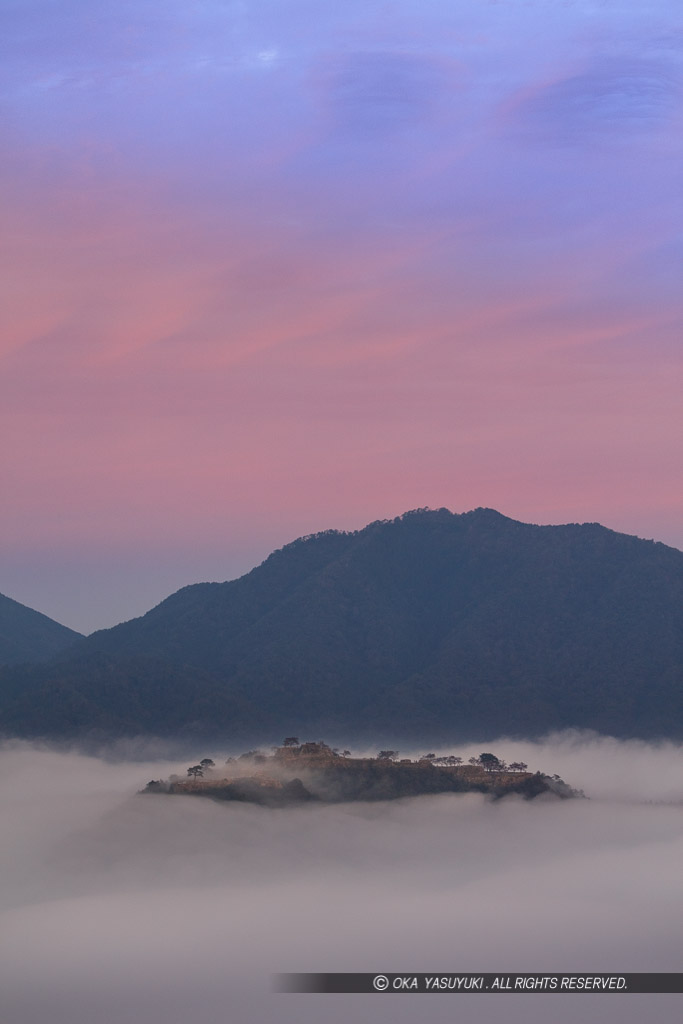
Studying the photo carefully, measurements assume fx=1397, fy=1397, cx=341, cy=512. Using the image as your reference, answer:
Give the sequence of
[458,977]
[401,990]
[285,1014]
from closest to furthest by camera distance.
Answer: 1. [458,977]
2. [401,990]
3. [285,1014]

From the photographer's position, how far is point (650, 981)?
17300 centimetres

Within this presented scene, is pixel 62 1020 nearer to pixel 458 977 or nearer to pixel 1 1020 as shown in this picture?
pixel 1 1020

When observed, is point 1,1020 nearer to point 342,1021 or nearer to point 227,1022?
point 227,1022

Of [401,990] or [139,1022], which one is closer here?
[401,990]

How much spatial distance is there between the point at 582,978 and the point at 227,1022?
2482 inches

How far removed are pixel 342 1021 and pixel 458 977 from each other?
55835 mm

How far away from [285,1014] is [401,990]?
34890 millimetres

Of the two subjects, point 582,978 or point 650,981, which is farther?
point 650,981

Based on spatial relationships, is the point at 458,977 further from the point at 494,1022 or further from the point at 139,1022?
the point at 139,1022

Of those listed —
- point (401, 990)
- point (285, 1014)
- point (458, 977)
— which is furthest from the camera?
point (285, 1014)

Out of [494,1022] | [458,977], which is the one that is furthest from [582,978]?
[494,1022]

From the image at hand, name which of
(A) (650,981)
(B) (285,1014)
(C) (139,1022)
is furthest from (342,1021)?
(A) (650,981)

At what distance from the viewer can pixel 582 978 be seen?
153 meters

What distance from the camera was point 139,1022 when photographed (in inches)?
7712
